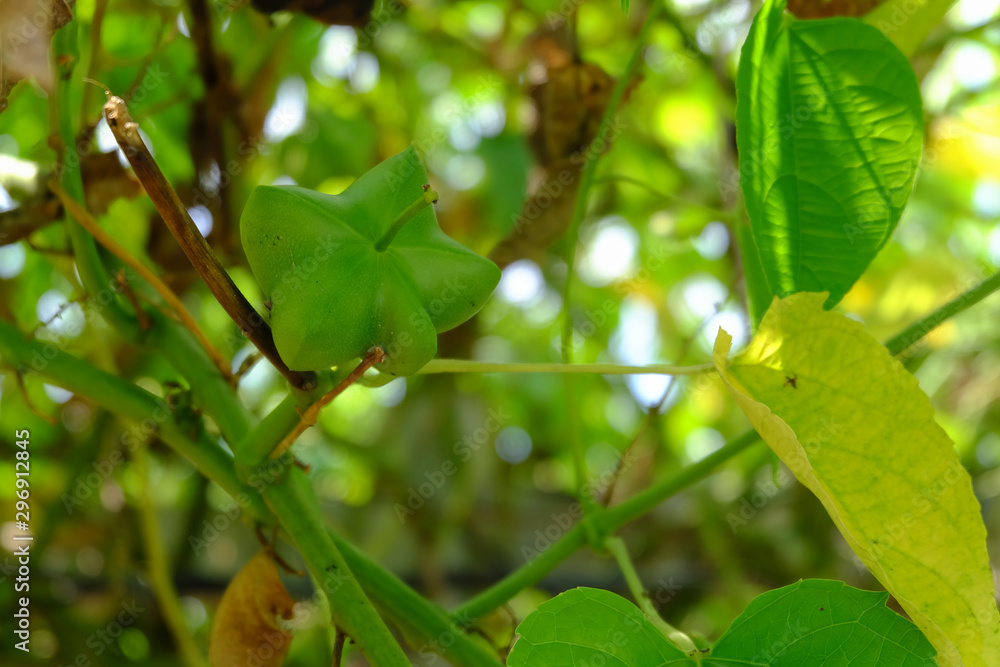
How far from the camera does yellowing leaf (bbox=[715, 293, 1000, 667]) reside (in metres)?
0.44

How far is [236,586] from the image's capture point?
1.90 feet

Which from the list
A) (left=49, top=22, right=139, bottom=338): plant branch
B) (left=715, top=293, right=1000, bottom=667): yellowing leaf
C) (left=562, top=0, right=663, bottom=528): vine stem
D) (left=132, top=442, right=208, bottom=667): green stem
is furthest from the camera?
(left=132, top=442, right=208, bottom=667): green stem

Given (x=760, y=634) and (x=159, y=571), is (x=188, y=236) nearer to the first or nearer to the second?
(x=760, y=634)

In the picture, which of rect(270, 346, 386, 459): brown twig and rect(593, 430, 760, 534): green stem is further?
rect(593, 430, 760, 534): green stem

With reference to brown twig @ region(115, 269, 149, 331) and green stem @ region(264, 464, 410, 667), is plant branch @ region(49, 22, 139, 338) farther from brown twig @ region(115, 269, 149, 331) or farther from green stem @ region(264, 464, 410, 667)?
green stem @ region(264, 464, 410, 667)

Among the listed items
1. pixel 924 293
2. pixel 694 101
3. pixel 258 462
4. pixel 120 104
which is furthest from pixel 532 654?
pixel 694 101

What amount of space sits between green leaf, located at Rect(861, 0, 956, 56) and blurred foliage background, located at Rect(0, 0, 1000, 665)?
260 mm

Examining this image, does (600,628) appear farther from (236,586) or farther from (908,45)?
(908,45)

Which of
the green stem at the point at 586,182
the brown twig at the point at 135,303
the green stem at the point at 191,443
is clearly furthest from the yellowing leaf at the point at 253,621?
the green stem at the point at 586,182

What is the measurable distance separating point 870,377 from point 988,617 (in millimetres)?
141

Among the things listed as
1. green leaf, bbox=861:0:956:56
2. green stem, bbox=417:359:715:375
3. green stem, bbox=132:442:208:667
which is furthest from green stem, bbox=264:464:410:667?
green leaf, bbox=861:0:956:56

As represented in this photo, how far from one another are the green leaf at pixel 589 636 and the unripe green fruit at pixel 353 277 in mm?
157

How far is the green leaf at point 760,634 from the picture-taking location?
45 cm

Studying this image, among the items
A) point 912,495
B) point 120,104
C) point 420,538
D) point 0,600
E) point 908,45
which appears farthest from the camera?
point 420,538
